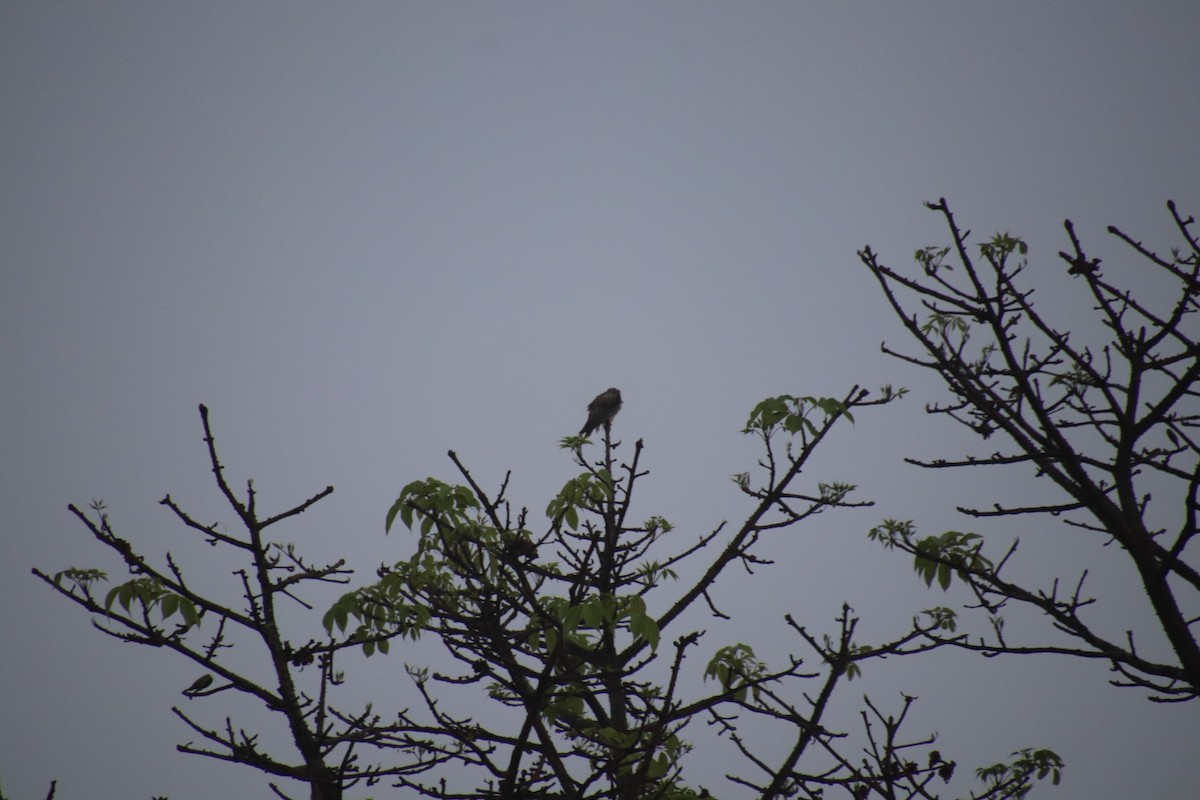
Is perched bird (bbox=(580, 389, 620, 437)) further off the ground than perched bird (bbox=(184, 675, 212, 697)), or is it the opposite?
perched bird (bbox=(580, 389, 620, 437))

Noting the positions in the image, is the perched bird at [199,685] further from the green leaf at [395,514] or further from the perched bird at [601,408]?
the perched bird at [601,408]

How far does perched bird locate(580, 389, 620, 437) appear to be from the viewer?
15.2m

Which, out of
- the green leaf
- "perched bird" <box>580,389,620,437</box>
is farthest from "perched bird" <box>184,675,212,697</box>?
"perched bird" <box>580,389,620,437</box>

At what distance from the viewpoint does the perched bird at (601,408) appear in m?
15.2

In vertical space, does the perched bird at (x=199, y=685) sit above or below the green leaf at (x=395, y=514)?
below

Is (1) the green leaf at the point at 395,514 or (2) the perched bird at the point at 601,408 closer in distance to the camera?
(1) the green leaf at the point at 395,514

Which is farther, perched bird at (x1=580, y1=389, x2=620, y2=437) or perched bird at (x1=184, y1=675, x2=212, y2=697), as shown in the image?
perched bird at (x1=580, y1=389, x2=620, y2=437)

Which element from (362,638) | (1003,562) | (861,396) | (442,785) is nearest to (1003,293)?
(1003,562)

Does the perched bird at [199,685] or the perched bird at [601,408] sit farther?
the perched bird at [601,408]

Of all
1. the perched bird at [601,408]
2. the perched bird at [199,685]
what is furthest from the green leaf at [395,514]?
the perched bird at [601,408]

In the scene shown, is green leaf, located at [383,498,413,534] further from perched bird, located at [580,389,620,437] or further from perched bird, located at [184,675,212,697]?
perched bird, located at [580,389,620,437]

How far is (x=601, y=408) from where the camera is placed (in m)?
15.4

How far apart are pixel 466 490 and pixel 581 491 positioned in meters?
1.30

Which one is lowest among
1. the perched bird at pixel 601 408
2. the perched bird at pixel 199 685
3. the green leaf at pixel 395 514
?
the perched bird at pixel 199 685
